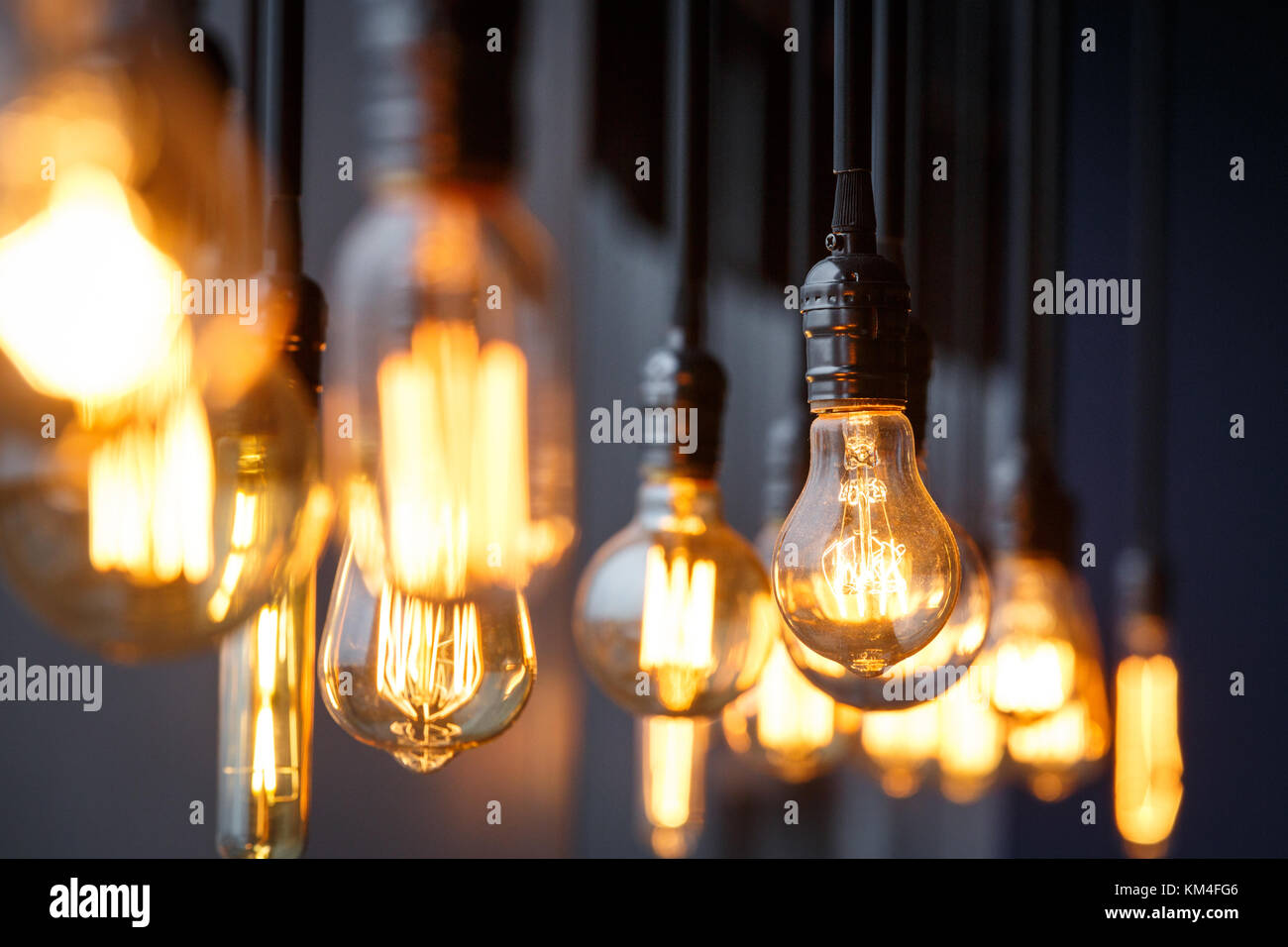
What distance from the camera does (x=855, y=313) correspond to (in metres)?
0.50

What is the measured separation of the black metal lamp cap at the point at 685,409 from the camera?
2.23 feet

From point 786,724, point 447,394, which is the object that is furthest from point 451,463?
point 786,724

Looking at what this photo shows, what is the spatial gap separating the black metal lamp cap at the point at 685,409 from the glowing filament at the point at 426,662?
20cm

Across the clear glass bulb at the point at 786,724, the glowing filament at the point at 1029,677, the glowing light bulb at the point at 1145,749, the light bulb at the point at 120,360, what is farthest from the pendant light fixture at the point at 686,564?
the glowing light bulb at the point at 1145,749

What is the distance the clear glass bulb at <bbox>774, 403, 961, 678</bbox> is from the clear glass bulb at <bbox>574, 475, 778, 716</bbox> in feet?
0.35

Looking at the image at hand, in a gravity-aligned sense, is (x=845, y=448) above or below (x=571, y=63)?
below

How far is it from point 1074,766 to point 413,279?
78 cm

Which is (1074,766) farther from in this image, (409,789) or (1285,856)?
(1285,856)

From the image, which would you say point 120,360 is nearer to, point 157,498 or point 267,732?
point 157,498

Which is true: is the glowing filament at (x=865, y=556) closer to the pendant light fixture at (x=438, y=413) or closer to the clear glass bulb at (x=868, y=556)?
the clear glass bulb at (x=868, y=556)

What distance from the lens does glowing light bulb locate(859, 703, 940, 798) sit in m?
1.44

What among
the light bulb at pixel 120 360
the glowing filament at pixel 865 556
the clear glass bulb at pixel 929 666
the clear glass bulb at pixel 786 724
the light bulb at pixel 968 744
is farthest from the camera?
the light bulb at pixel 968 744
